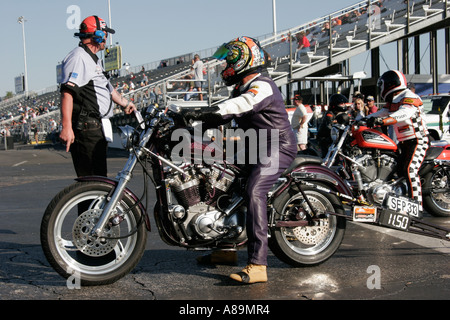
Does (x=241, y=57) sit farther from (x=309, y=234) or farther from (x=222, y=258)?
(x=222, y=258)

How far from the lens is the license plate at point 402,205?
5367 millimetres

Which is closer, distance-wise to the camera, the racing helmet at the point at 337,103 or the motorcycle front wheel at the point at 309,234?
the motorcycle front wheel at the point at 309,234

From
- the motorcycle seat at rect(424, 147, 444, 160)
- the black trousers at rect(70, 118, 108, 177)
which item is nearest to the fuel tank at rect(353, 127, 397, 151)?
the motorcycle seat at rect(424, 147, 444, 160)

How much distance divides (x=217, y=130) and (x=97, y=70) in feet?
4.24

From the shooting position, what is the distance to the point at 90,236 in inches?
178

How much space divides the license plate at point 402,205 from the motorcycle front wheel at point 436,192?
2.47 m

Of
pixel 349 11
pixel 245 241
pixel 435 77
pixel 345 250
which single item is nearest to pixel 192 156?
pixel 245 241

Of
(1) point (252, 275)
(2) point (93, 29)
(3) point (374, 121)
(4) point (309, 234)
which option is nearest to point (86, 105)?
(2) point (93, 29)

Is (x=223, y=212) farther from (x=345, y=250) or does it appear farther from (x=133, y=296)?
(x=345, y=250)

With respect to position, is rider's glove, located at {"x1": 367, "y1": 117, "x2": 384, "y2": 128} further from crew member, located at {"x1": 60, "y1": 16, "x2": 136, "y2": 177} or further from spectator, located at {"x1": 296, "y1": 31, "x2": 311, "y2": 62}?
spectator, located at {"x1": 296, "y1": 31, "x2": 311, "y2": 62}

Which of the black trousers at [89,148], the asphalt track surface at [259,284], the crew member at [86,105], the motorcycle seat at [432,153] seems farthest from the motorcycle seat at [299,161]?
the motorcycle seat at [432,153]

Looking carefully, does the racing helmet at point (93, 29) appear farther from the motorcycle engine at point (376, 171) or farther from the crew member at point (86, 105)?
the motorcycle engine at point (376, 171)

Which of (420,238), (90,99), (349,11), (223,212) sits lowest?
(420,238)

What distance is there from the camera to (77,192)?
178 inches
